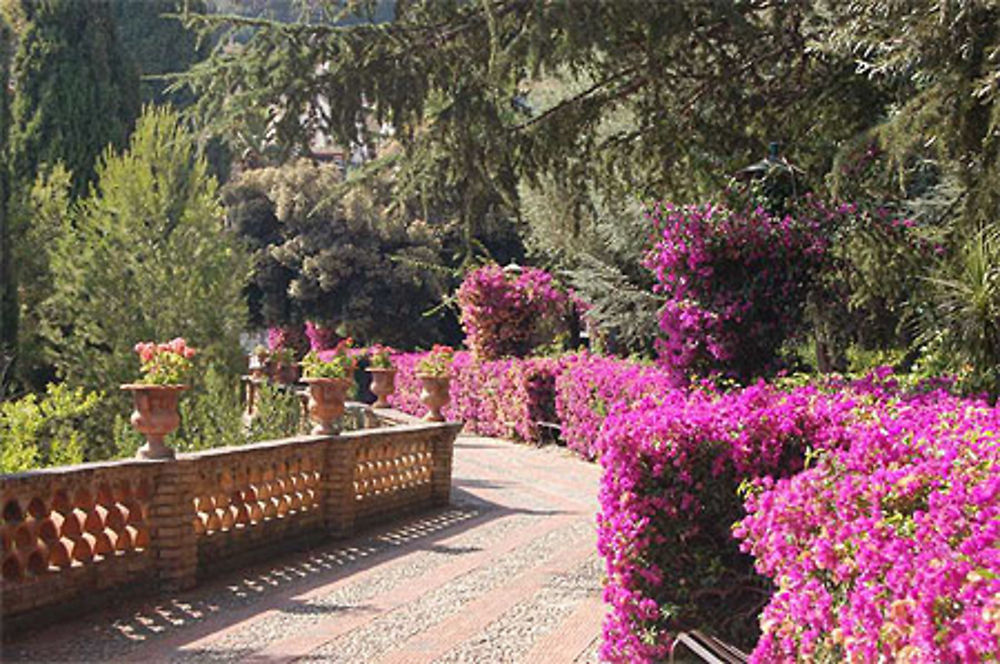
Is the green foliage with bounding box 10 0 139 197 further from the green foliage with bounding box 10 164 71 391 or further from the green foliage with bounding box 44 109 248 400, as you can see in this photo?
the green foliage with bounding box 44 109 248 400

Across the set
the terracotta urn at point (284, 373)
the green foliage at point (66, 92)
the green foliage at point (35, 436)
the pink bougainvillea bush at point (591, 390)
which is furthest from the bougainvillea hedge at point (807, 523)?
the green foliage at point (66, 92)

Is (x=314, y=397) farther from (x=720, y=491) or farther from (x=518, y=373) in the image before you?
(x=518, y=373)

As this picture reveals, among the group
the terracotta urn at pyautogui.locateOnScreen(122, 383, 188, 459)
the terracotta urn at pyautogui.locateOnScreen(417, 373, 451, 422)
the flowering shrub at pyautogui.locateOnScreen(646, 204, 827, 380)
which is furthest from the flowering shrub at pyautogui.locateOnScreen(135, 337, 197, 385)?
the terracotta urn at pyautogui.locateOnScreen(417, 373, 451, 422)

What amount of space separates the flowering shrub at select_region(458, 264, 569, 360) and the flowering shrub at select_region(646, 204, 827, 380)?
585 inches

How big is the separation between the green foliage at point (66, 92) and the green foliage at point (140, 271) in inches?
376

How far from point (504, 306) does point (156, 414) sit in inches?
597

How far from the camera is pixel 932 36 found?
22.6 ft

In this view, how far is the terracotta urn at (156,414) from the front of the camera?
807 cm

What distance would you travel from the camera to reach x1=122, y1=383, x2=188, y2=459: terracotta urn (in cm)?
807

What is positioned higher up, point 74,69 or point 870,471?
point 74,69

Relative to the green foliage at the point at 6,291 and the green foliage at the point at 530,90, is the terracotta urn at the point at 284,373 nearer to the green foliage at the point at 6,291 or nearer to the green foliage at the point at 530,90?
the green foliage at the point at 6,291

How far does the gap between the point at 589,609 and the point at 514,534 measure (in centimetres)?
333

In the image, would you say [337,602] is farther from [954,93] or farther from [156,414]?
[954,93]

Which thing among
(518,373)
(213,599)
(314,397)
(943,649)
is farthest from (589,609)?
(518,373)
